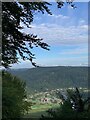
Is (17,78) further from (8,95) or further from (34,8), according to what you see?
(34,8)

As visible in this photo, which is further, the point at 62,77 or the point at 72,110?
the point at 62,77

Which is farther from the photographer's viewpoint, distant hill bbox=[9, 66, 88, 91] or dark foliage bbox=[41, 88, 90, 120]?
distant hill bbox=[9, 66, 88, 91]

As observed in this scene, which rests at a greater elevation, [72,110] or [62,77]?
[72,110]

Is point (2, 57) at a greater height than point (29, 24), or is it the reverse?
point (29, 24)

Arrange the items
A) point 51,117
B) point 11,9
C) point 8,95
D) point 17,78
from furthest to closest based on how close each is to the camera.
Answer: point 17,78
point 8,95
point 11,9
point 51,117

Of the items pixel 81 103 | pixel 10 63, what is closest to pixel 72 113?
pixel 81 103

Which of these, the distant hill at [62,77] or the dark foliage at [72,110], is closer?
the dark foliage at [72,110]

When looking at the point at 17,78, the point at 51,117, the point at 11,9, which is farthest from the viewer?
the point at 17,78

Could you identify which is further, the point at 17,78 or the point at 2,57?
the point at 17,78

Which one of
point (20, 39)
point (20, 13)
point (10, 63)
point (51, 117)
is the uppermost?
point (20, 13)
